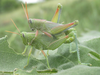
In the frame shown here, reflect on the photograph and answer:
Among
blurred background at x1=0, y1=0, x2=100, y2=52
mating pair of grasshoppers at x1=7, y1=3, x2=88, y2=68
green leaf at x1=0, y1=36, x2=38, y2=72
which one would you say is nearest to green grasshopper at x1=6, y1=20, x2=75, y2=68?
mating pair of grasshoppers at x1=7, y1=3, x2=88, y2=68

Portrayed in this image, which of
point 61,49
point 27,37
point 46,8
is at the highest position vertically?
point 46,8

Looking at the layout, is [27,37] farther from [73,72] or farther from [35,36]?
[73,72]

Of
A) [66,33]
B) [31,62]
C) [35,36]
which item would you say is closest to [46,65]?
[31,62]

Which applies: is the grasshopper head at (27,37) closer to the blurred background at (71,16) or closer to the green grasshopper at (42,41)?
the green grasshopper at (42,41)

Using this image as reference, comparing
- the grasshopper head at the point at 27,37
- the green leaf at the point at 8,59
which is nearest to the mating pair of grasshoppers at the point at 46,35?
the grasshopper head at the point at 27,37

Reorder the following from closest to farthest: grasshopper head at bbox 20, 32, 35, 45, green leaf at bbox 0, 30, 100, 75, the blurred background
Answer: green leaf at bbox 0, 30, 100, 75, grasshopper head at bbox 20, 32, 35, 45, the blurred background

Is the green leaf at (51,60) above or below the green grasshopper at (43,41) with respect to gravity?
below

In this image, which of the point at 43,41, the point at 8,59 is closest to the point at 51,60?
the point at 43,41

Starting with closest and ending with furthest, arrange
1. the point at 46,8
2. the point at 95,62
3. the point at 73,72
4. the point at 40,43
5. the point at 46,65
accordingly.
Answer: the point at 73,72 → the point at 95,62 → the point at 46,65 → the point at 40,43 → the point at 46,8

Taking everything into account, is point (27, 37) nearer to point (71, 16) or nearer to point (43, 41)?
point (43, 41)

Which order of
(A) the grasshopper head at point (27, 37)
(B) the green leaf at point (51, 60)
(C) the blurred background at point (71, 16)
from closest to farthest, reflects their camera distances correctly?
1. (B) the green leaf at point (51, 60)
2. (A) the grasshopper head at point (27, 37)
3. (C) the blurred background at point (71, 16)

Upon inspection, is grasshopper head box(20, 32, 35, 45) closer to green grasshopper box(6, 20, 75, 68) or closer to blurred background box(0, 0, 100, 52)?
green grasshopper box(6, 20, 75, 68)
